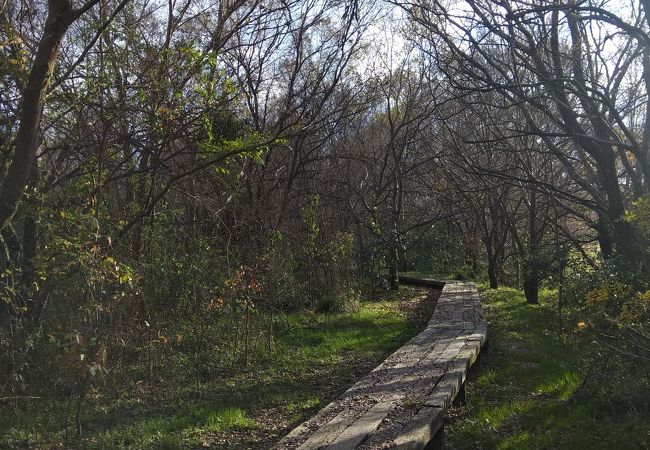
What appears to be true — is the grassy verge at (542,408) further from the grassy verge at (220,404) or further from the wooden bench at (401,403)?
the grassy verge at (220,404)

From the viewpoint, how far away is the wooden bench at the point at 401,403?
13.8 feet

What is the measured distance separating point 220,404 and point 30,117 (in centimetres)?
345

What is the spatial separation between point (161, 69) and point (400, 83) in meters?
10.9

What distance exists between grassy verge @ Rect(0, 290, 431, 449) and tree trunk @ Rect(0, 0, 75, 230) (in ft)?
6.29

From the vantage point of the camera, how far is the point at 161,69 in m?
6.22

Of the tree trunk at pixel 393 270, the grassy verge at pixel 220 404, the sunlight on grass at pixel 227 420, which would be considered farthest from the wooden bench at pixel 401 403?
the tree trunk at pixel 393 270

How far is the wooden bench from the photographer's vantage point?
421cm

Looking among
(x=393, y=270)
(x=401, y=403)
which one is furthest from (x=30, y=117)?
(x=393, y=270)

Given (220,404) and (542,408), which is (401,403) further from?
(220,404)

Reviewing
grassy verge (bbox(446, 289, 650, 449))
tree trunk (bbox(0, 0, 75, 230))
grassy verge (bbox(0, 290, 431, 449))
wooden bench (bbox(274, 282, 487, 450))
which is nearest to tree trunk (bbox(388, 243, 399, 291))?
grassy verge (bbox(0, 290, 431, 449))

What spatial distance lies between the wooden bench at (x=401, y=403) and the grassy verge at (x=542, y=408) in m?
0.39

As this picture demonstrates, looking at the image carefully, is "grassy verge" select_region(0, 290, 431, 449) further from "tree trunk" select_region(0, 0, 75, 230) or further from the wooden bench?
"tree trunk" select_region(0, 0, 75, 230)

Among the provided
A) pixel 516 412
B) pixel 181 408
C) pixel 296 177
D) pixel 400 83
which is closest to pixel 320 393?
pixel 181 408

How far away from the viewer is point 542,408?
591 centimetres
